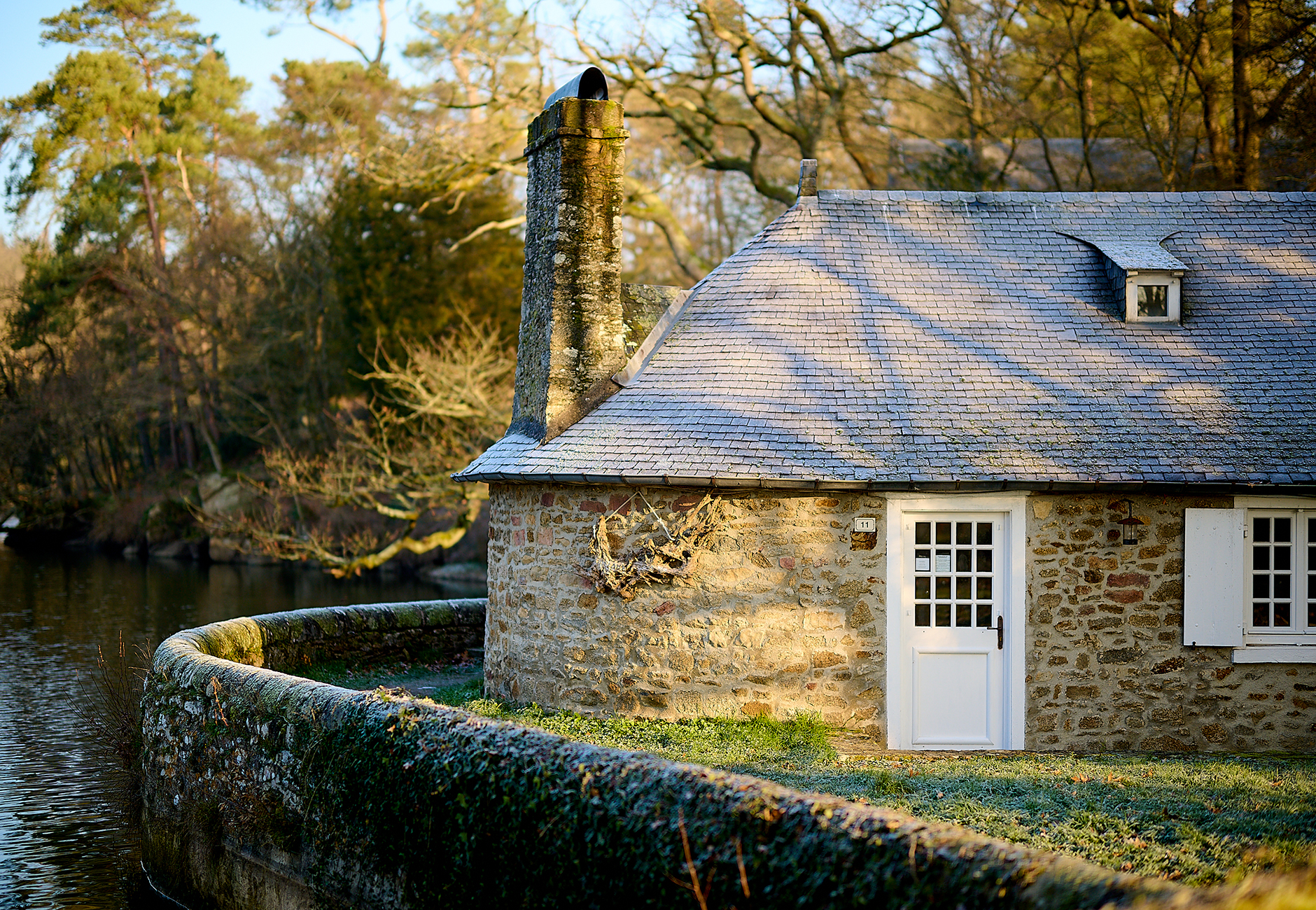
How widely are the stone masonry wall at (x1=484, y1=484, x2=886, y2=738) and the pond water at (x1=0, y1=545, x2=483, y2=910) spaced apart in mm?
3929

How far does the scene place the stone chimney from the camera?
996 centimetres

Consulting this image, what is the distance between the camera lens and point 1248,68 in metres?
17.5

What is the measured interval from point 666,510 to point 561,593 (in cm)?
115

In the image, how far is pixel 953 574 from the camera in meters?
8.96

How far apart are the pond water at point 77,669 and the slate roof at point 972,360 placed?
441 centimetres

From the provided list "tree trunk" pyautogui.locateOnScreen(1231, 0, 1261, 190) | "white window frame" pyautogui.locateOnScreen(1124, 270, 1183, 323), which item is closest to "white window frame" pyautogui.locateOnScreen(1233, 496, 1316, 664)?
"white window frame" pyautogui.locateOnScreen(1124, 270, 1183, 323)

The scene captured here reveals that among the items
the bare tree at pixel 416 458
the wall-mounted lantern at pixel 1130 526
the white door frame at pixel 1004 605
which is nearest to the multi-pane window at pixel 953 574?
the white door frame at pixel 1004 605

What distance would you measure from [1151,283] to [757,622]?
16.0 ft

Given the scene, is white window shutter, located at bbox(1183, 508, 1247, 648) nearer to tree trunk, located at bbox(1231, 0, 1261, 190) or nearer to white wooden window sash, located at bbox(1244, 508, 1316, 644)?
white wooden window sash, located at bbox(1244, 508, 1316, 644)

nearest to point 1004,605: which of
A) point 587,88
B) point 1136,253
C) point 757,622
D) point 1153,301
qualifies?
point 757,622

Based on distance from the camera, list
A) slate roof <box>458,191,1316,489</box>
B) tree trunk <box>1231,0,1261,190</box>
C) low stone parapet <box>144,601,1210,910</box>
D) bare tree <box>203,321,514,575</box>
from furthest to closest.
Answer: bare tree <box>203,321,514,575</box> < tree trunk <box>1231,0,1261,190</box> < slate roof <box>458,191,1316,489</box> < low stone parapet <box>144,601,1210,910</box>

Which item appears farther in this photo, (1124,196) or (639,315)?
(1124,196)

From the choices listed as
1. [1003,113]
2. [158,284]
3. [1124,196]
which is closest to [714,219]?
[1003,113]

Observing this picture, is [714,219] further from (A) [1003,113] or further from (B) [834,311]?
(B) [834,311]
